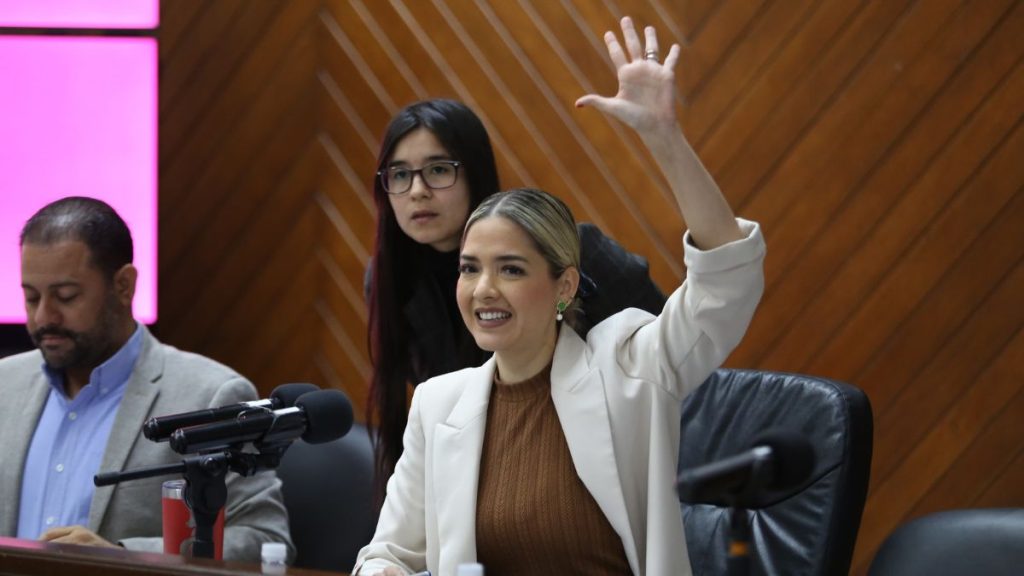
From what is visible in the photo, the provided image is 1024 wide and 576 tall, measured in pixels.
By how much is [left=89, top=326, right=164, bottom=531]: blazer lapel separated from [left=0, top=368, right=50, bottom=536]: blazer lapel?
0.23 metres

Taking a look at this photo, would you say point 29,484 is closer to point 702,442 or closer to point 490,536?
point 490,536

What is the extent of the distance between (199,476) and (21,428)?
4.51ft

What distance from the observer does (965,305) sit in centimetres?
374

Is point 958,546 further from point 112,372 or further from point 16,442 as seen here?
point 16,442

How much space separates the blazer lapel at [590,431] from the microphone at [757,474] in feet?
2.37

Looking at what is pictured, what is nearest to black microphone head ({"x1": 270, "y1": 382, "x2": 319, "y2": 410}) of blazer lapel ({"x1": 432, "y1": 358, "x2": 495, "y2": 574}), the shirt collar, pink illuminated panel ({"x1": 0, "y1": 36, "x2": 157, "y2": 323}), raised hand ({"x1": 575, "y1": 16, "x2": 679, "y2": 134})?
blazer lapel ({"x1": 432, "y1": 358, "x2": 495, "y2": 574})

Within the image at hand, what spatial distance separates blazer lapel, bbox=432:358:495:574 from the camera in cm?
254

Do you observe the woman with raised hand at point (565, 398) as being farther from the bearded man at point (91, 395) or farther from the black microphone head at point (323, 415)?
the bearded man at point (91, 395)

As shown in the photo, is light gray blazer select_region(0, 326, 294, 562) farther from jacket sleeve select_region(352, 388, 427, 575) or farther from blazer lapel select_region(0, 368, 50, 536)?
jacket sleeve select_region(352, 388, 427, 575)

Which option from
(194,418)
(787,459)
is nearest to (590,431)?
(194,418)

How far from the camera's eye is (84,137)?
4.61 meters

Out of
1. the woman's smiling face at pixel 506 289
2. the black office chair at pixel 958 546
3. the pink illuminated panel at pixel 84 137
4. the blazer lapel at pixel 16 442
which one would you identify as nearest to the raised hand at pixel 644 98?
the woman's smiling face at pixel 506 289

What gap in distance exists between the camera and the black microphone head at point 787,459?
1703mm

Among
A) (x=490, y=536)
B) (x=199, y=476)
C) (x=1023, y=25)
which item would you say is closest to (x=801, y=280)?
(x=1023, y=25)
